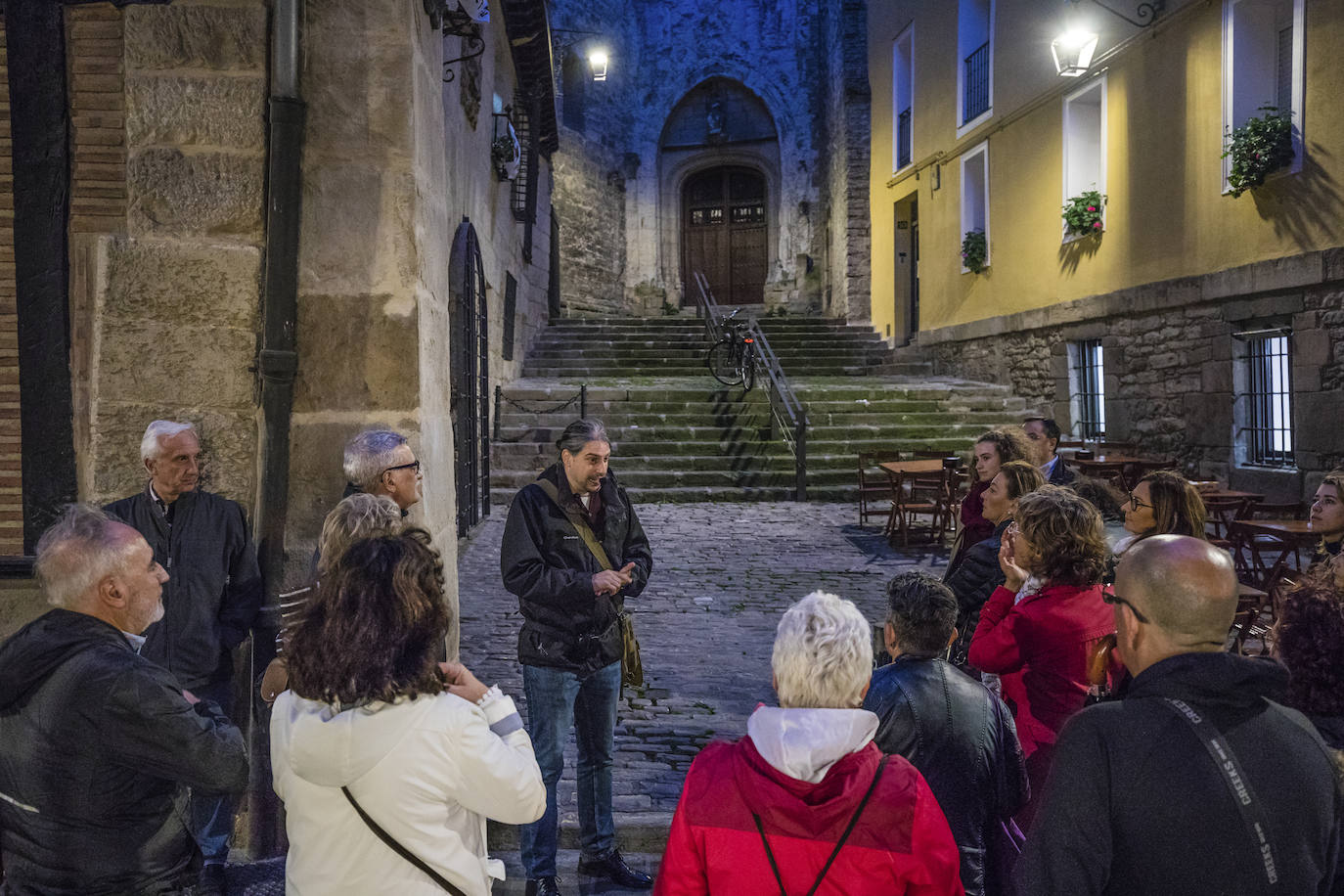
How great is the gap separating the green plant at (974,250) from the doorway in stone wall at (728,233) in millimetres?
8555

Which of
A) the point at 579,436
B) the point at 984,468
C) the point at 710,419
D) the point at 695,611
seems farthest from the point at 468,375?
the point at 579,436

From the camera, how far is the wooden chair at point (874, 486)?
9898mm

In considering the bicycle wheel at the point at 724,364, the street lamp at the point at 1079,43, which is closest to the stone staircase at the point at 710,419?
the bicycle wheel at the point at 724,364

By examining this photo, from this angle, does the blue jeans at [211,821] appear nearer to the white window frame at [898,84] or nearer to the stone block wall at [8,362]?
the stone block wall at [8,362]

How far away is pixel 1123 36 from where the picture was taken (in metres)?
11.3

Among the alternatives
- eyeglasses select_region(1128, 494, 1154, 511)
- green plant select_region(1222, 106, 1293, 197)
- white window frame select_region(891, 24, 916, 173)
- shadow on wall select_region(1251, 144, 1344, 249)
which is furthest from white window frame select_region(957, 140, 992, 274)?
eyeglasses select_region(1128, 494, 1154, 511)

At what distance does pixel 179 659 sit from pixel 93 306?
3.82 ft

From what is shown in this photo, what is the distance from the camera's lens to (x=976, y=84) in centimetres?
1505

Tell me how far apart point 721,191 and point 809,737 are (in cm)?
2282

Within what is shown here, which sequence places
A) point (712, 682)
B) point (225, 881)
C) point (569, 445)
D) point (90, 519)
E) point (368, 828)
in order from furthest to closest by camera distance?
point (712, 682)
point (569, 445)
point (225, 881)
point (90, 519)
point (368, 828)

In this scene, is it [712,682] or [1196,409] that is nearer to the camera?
[712,682]

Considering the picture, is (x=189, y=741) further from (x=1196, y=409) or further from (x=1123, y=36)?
(x=1123, y=36)

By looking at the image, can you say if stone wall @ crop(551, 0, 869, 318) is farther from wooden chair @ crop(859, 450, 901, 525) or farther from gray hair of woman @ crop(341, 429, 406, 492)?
gray hair of woman @ crop(341, 429, 406, 492)

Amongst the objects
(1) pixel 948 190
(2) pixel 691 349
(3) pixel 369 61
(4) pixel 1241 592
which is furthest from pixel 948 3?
(3) pixel 369 61
